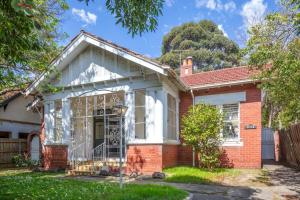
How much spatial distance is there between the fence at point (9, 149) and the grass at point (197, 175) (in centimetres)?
1135

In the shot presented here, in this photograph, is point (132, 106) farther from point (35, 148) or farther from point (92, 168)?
point (35, 148)

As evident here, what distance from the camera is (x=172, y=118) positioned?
16.0 meters

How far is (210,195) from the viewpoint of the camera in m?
9.45

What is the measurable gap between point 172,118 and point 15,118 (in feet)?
40.8

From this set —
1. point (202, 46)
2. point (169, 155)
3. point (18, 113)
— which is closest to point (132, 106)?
point (169, 155)

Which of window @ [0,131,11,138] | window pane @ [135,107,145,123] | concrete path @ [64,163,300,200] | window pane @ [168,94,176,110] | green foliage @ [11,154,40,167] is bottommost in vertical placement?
green foliage @ [11,154,40,167]

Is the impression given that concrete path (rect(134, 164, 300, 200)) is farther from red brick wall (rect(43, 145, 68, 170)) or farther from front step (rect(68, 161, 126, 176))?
A: red brick wall (rect(43, 145, 68, 170))

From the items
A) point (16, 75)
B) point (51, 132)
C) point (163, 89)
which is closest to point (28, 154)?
point (51, 132)

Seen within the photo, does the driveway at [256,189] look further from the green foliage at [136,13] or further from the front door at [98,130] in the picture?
the front door at [98,130]

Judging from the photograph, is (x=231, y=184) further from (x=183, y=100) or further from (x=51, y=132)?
(x=51, y=132)

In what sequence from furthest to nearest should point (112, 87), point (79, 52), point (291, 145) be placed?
point (291, 145) → point (79, 52) → point (112, 87)

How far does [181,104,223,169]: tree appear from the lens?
1407 cm

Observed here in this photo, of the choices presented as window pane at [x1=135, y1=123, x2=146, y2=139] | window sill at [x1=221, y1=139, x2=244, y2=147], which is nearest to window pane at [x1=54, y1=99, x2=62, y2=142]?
window pane at [x1=135, y1=123, x2=146, y2=139]

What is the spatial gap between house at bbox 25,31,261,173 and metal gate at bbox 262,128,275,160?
8875 millimetres
